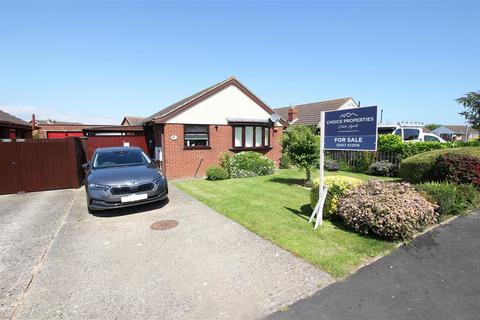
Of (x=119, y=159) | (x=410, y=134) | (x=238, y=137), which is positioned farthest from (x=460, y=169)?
(x=410, y=134)

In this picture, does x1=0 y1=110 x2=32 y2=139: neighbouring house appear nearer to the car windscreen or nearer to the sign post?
the car windscreen

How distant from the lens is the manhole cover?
5.73 metres

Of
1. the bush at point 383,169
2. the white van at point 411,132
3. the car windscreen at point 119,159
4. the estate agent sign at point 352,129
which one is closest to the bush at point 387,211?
the estate agent sign at point 352,129

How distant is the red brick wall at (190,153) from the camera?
12438 mm

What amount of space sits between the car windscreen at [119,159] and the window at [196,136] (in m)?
4.66

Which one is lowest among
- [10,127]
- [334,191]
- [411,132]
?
[334,191]

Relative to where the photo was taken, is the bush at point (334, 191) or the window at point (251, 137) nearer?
the bush at point (334, 191)

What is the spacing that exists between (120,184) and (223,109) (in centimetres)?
846

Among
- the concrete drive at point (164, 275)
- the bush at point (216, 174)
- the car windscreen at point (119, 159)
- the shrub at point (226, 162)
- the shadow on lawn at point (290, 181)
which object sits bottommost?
the concrete drive at point (164, 275)

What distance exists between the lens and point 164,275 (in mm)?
3762

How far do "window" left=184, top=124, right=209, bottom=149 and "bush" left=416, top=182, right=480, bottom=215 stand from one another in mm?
9777

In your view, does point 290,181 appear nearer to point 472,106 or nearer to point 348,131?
point 348,131

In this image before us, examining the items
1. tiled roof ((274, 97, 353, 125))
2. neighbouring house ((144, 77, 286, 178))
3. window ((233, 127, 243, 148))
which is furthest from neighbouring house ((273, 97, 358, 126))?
window ((233, 127, 243, 148))

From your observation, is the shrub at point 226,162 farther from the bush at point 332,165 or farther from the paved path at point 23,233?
the paved path at point 23,233
